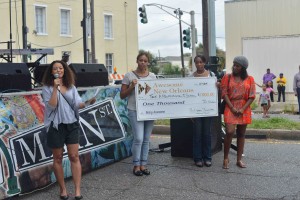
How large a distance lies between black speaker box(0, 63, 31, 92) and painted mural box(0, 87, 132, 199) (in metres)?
0.28

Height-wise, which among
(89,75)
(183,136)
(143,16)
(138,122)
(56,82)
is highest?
(143,16)

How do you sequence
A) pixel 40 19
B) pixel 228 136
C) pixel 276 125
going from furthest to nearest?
pixel 40 19 → pixel 276 125 → pixel 228 136

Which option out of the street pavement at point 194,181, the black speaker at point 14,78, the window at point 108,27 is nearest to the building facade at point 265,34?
the window at point 108,27

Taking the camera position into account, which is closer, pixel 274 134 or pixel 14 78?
pixel 14 78

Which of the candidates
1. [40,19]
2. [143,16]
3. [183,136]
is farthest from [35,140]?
[40,19]

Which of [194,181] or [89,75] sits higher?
[89,75]

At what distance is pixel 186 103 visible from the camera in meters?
6.85

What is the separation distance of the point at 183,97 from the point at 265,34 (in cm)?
2454

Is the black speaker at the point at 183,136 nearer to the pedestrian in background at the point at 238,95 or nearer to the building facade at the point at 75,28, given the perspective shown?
the pedestrian in background at the point at 238,95

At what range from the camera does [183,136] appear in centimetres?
753

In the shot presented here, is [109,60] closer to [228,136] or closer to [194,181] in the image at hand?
[228,136]

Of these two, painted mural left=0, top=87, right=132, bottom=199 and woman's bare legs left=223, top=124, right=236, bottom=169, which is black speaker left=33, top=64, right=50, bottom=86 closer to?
painted mural left=0, top=87, right=132, bottom=199

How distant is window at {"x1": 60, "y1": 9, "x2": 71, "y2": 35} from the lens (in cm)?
3409

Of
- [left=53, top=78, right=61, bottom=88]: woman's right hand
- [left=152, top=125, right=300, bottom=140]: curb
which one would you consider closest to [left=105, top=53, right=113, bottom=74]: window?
[left=152, top=125, right=300, bottom=140]: curb
